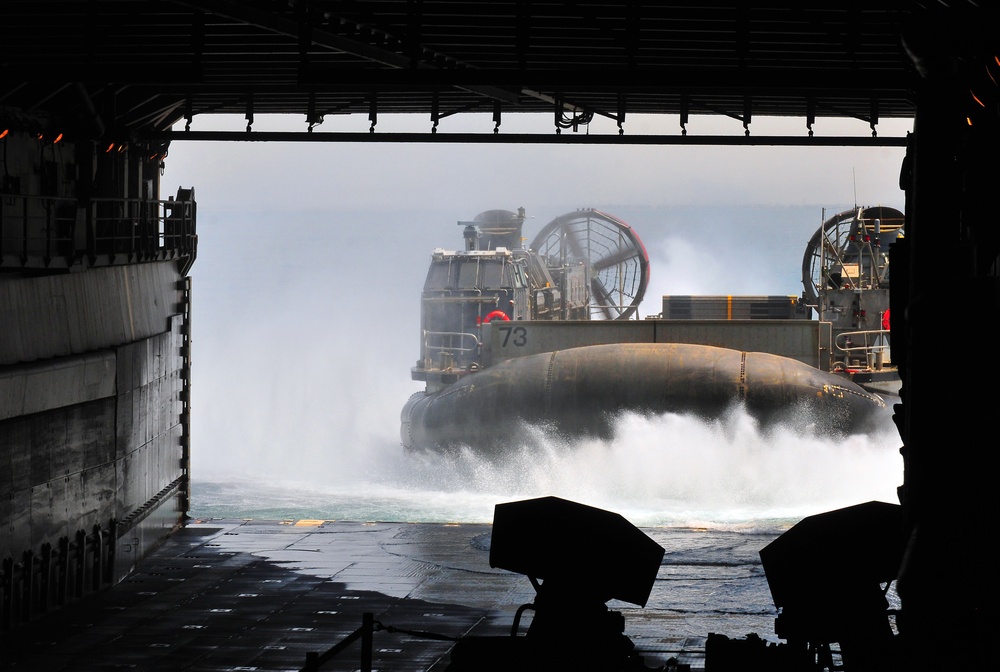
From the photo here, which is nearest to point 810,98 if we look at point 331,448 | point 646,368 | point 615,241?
point 646,368

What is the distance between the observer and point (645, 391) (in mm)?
21891

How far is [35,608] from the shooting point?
12492mm

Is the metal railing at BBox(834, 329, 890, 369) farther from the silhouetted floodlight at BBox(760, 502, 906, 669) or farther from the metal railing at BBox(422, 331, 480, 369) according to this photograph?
the silhouetted floodlight at BBox(760, 502, 906, 669)

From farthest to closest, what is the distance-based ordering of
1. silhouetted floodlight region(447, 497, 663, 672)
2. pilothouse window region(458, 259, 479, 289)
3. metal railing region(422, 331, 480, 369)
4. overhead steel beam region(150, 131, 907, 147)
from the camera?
1. pilothouse window region(458, 259, 479, 289)
2. metal railing region(422, 331, 480, 369)
3. overhead steel beam region(150, 131, 907, 147)
4. silhouetted floodlight region(447, 497, 663, 672)

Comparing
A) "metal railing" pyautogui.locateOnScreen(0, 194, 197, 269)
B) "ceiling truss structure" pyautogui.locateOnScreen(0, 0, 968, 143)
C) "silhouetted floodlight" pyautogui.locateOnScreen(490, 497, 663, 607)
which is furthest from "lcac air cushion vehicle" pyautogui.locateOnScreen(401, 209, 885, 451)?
"silhouetted floodlight" pyautogui.locateOnScreen(490, 497, 663, 607)

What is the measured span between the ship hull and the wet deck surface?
4384 mm

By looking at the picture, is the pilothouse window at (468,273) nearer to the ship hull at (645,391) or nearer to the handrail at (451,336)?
the handrail at (451,336)

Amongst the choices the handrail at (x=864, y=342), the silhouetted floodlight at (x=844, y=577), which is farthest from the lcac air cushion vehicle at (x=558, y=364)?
the silhouetted floodlight at (x=844, y=577)

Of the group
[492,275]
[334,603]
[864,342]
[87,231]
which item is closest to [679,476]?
[864,342]

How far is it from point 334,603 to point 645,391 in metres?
9.87

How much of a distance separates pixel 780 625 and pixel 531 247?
84.9ft

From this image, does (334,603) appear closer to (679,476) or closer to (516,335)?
(679,476)

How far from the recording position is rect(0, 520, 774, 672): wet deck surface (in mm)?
10977

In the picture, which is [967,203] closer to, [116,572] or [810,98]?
[810,98]
